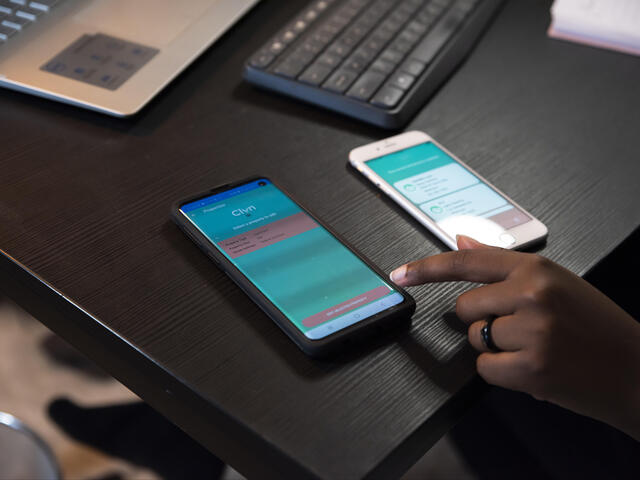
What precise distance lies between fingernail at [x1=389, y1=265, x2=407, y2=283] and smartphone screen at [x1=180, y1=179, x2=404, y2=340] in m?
0.01

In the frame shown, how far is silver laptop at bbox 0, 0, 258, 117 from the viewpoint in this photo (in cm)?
55

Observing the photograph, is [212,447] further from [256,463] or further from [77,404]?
[77,404]

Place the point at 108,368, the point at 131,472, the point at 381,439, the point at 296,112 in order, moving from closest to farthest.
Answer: the point at 381,439 → the point at 108,368 → the point at 296,112 → the point at 131,472

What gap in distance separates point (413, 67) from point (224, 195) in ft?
0.77

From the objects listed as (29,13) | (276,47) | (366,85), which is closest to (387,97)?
(366,85)

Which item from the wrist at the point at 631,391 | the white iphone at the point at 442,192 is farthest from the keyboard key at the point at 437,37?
the wrist at the point at 631,391

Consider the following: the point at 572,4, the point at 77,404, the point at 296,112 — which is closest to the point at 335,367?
the point at 296,112

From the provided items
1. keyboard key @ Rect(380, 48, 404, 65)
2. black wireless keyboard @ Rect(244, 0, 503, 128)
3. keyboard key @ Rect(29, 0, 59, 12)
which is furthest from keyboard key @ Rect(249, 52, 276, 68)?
keyboard key @ Rect(29, 0, 59, 12)

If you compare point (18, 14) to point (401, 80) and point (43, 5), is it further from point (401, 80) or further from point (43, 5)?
point (401, 80)

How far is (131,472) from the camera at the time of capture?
90cm

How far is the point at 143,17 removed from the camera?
0.64 meters

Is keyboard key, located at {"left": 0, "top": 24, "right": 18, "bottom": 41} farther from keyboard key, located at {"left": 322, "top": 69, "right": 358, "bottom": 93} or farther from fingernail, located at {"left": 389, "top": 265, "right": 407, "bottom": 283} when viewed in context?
fingernail, located at {"left": 389, "top": 265, "right": 407, "bottom": 283}

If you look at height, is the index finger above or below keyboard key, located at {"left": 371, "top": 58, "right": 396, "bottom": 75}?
below

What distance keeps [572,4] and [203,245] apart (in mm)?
512
